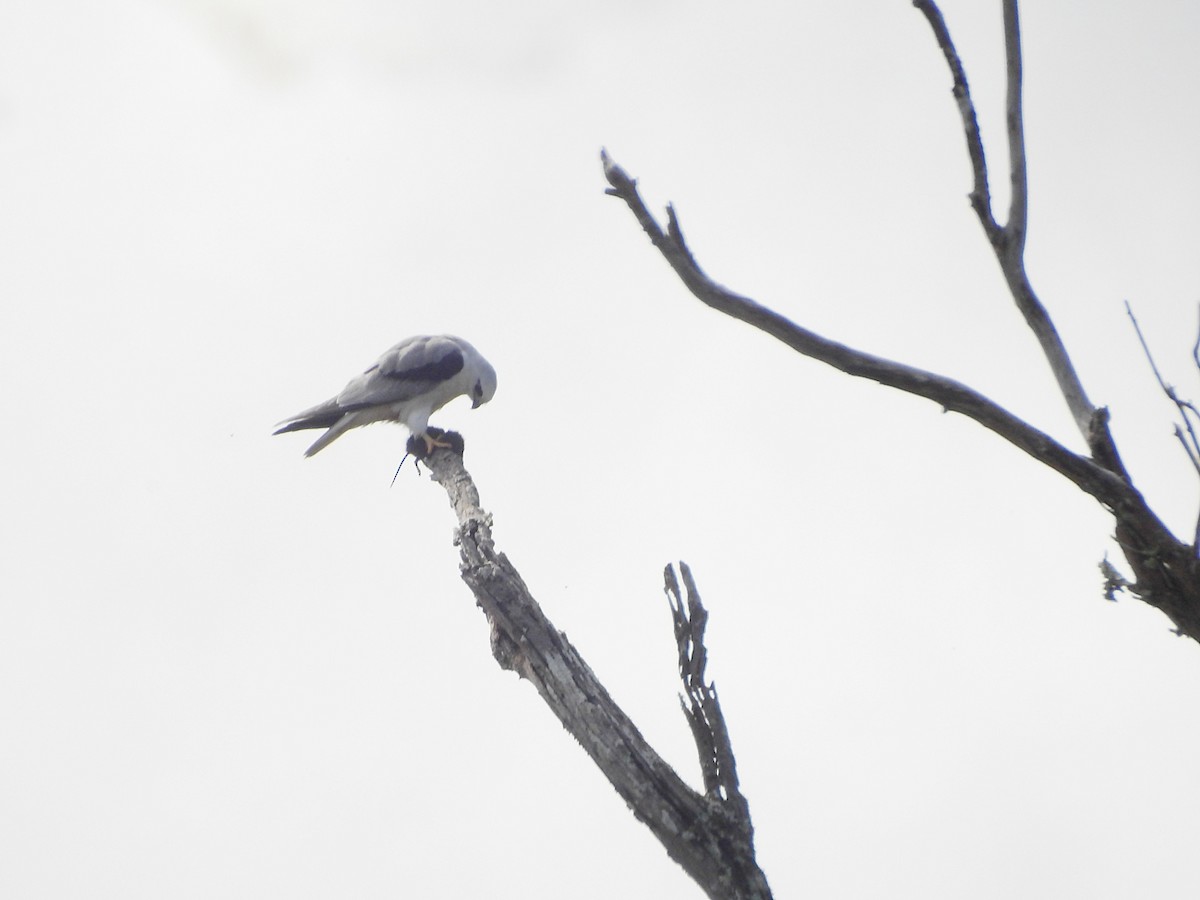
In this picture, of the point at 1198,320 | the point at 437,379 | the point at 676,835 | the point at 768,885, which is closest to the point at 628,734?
the point at 676,835

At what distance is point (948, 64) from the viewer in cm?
371

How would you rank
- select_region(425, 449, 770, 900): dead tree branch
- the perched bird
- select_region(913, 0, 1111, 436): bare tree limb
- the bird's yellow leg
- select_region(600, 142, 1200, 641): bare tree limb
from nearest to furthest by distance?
select_region(600, 142, 1200, 641): bare tree limb < select_region(913, 0, 1111, 436): bare tree limb < select_region(425, 449, 770, 900): dead tree branch < the bird's yellow leg < the perched bird

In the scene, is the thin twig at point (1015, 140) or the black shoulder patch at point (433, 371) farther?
the black shoulder patch at point (433, 371)

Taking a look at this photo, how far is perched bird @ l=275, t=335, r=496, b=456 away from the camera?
8.80m

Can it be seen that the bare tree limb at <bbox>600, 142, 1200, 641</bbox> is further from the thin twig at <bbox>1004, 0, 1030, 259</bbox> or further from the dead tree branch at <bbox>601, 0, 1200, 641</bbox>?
the thin twig at <bbox>1004, 0, 1030, 259</bbox>

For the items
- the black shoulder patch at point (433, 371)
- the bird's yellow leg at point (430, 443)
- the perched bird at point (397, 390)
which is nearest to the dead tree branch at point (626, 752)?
the bird's yellow leg at point (430, 443)

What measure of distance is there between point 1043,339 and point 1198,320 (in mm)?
497

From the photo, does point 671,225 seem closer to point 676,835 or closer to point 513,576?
point 513,576

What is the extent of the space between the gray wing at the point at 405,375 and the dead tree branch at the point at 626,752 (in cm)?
431

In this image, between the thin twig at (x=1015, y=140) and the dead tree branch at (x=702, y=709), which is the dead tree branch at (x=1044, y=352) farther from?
the dead tree branch at (x=702, y=709)

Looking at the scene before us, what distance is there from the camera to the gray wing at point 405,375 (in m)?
8.80

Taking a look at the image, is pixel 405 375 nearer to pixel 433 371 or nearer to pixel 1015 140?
pixel 433 371

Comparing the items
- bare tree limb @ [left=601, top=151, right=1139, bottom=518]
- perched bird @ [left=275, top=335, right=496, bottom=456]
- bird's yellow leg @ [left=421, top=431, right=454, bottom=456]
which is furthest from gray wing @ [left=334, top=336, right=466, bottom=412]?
bare tree limb @ [left=601, top=151, right=1139, bottom=518]

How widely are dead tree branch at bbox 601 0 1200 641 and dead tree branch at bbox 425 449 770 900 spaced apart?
56.1 inches
